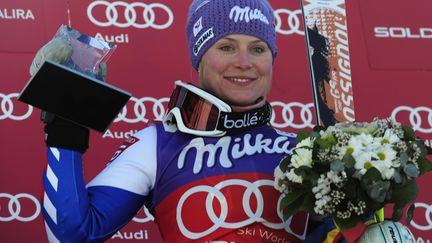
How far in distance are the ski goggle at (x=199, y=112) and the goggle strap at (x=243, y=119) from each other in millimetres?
14

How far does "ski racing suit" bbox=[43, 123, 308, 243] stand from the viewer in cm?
254

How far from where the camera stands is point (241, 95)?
2693 mm

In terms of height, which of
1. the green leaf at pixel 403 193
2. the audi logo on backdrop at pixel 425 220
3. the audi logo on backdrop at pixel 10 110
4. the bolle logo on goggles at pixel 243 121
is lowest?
the audi logo on backdrop at pixel 425 220

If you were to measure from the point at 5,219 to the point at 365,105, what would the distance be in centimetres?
147

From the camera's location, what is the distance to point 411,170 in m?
2.39

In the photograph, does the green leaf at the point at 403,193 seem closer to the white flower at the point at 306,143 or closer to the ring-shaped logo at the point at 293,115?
the white flower at the point at 306,143

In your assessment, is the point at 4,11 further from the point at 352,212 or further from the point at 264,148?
the point at 352,212

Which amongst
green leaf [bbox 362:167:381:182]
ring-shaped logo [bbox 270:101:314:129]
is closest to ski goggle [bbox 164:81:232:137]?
green leaf [bbox 362:167:381:182]

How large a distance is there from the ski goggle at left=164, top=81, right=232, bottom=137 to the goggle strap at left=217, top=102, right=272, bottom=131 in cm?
1

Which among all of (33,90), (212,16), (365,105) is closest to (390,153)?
(212,16)

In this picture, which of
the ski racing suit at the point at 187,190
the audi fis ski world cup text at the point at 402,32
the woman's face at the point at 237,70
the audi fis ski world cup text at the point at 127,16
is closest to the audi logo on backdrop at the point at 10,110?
the audi fis ski world cup text at the point at 127,16

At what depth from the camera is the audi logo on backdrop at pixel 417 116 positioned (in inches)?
149

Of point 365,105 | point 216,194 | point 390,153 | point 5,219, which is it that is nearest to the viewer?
point 390,153

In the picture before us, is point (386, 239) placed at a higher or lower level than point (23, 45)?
lower
